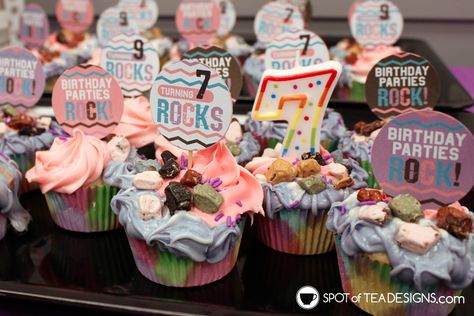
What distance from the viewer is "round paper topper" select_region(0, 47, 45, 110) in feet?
11.3

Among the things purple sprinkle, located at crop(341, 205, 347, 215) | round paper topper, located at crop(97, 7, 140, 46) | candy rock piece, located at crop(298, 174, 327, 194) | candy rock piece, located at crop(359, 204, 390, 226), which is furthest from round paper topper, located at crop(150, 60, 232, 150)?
round paper topper, located at crop(97, 7, 140, 46)

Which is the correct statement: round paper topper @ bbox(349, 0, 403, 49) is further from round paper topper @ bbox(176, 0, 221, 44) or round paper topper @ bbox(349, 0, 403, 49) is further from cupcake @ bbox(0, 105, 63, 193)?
cupcake @ bbox(0, 105, 63, 193)

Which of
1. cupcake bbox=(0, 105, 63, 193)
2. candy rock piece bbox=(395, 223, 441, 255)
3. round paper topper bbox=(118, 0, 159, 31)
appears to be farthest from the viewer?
round paper topper bbox=(118, 0, 159, 31)

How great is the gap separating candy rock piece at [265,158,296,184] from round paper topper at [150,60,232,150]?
369 mm

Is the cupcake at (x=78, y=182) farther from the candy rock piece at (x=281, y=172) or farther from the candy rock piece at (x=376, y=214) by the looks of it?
the candy rock piece at (x=376, y=214)

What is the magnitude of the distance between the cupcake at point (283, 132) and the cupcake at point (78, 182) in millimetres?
1054

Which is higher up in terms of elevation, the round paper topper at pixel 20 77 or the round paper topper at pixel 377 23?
the round paper topper at pixel 377 23

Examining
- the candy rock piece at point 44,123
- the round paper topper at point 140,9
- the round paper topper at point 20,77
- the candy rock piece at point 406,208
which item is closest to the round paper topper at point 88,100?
the round paper topper at point 20,77

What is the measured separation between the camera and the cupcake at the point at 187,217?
2.44 m

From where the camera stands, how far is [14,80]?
137 inches

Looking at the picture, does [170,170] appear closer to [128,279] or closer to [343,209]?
[128,279]

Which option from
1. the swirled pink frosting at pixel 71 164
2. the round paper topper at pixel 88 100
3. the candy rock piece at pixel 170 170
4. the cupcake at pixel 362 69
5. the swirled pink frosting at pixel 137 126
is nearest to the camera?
the candy rock piece at pixel 170 170

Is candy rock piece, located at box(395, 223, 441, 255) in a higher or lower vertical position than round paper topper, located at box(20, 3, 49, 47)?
lower

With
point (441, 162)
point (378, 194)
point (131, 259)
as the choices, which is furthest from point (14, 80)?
point (441, 162)
